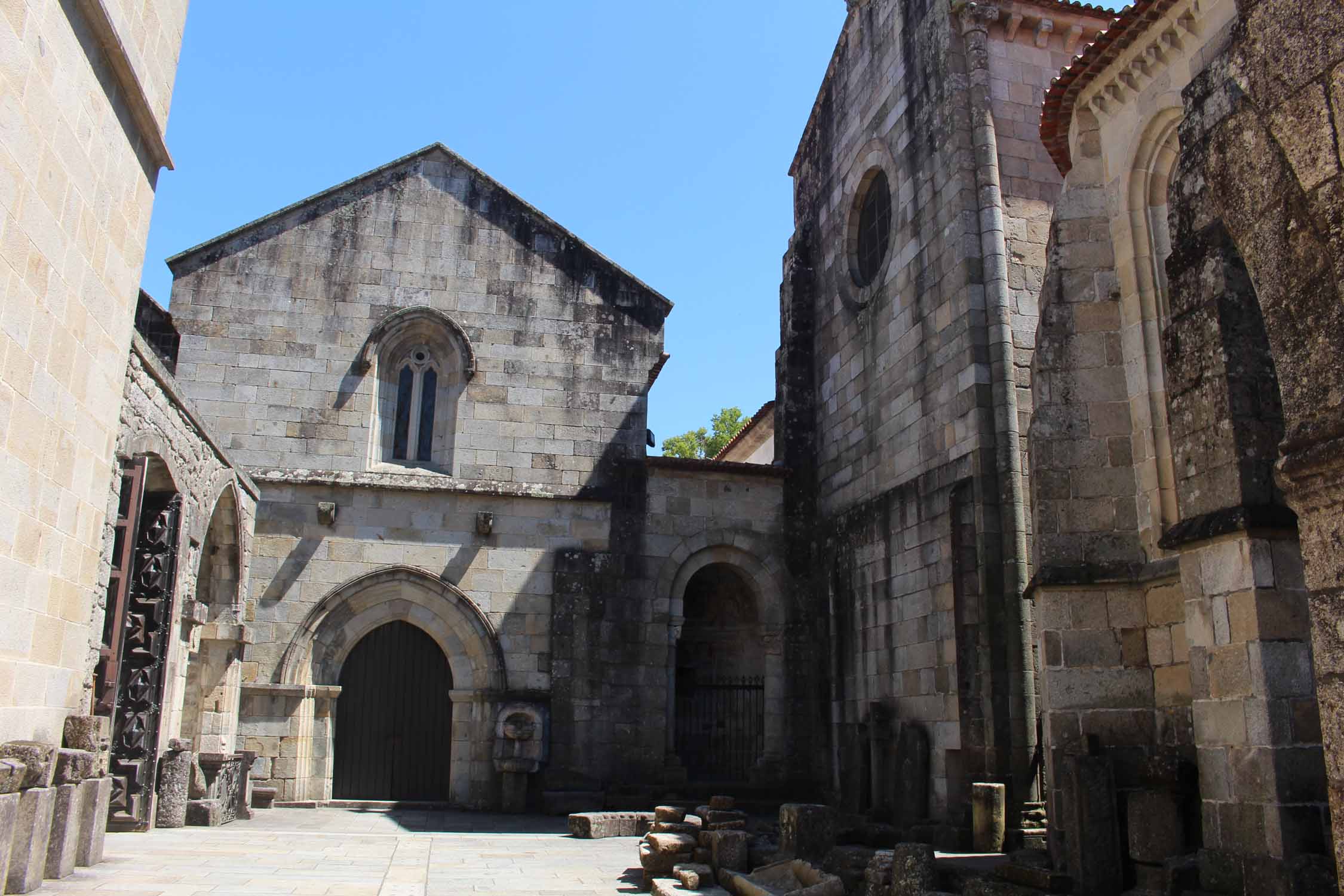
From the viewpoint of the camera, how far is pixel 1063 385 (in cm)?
798

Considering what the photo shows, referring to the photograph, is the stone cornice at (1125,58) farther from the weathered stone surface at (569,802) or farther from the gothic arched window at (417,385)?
the weathered stone surface at (569,802)

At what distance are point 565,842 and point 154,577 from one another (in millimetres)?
4711

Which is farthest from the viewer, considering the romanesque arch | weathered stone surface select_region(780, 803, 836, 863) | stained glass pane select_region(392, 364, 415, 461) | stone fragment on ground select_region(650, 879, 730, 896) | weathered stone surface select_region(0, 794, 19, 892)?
stained glass pane select_region(392, 364, 415, 461)

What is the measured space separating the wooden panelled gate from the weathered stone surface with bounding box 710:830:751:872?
5.13m

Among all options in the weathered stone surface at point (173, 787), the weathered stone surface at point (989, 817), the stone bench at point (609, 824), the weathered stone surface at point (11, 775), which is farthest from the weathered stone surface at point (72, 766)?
the weathered stone surface at point (989, 817)

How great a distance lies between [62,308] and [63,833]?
3266 millimetres

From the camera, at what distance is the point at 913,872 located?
245 inches

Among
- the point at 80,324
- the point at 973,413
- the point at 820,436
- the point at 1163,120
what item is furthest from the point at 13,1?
the point at 820,436

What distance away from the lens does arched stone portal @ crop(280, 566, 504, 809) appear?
45.0 feet

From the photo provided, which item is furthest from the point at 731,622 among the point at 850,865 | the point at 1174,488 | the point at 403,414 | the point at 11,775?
the point at 11,775

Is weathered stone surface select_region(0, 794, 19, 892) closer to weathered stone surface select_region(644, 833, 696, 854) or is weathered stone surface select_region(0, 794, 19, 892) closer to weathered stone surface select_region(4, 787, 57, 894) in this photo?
weathered stone surface select_region(4, 787, 57, 894)

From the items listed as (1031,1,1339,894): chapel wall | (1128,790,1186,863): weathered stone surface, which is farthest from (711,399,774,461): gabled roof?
(1128,790,1186,863): weathered stone surface

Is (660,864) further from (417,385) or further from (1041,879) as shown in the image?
(417,385)

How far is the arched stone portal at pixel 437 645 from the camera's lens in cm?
1373
